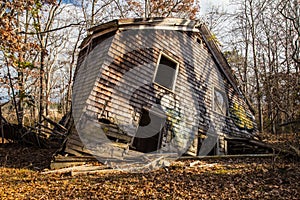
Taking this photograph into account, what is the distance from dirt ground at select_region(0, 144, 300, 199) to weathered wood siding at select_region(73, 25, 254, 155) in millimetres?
2256

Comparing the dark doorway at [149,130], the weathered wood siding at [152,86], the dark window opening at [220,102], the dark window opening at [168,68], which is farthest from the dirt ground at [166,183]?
the dark window opening at [220,102]

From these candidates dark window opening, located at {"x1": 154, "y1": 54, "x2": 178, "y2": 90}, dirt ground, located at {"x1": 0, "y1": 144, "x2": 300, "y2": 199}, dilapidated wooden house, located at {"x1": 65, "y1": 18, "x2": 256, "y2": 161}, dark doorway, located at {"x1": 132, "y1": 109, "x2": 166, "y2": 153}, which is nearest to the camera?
dirt ground, located at {"x1": 0, "y1": 144, "x2": 300, "y2": 199}

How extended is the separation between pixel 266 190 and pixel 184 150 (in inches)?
205

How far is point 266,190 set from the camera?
522 cm

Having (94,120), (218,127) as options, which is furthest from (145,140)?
(94,120)

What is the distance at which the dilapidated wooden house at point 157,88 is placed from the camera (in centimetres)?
842

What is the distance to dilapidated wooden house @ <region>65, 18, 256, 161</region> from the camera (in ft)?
27.6

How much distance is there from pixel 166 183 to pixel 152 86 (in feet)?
16.0

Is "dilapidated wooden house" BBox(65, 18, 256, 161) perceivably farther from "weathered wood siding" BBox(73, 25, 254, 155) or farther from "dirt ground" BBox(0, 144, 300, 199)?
"dirt ground" BBox(0, 144, 300, 199)

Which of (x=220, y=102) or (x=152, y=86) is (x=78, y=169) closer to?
(x=152, y=86)

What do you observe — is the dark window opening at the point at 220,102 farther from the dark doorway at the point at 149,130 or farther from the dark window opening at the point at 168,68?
the dark doorway at the point at 149,130

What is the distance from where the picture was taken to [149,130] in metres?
11.4

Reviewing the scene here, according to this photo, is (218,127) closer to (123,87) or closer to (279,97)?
(279,97)

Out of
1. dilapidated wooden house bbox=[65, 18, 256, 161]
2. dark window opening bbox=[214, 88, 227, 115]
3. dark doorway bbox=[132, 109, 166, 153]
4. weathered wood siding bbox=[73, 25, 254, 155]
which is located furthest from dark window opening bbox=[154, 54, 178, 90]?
dark window opening bbox=[214, 88, 227, 115]
